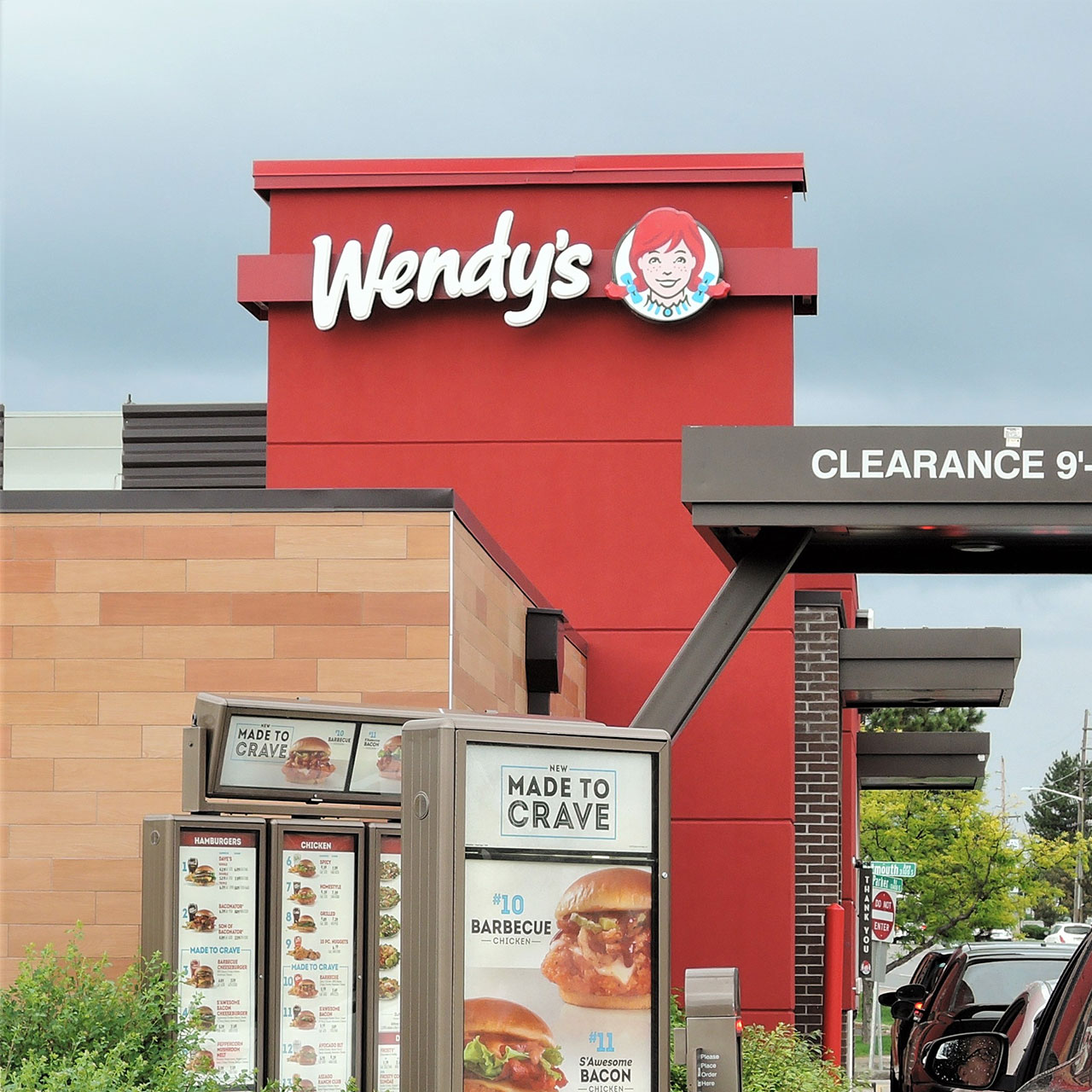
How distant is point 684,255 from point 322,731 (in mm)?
10472

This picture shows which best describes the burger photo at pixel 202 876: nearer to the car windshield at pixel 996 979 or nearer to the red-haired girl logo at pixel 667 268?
the car windshield at pixel 996 979

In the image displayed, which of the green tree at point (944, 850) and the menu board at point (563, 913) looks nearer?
the menu board at point (563, 913)

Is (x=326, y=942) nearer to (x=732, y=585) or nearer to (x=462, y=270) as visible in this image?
(x=732, y=585)

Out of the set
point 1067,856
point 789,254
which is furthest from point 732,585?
point 1067,856

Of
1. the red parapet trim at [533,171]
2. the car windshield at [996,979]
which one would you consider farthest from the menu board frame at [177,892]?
the red parapet trim at [533,171]

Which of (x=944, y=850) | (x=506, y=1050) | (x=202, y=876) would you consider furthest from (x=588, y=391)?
(x=944, y=850)

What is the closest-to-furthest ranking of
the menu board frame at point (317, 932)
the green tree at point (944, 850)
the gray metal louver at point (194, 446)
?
the menu board frame at point (317, 932) → the gray metal louver at point (194, 446) → the green tree at point (944, 850)

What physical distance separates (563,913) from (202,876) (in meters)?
3.76

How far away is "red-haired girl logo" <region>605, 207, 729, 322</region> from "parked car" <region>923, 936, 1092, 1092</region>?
46.2 feet

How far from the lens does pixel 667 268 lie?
63.1 feet

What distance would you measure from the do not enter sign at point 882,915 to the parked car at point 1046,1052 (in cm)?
2508

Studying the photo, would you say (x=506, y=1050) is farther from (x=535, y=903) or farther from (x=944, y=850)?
(x=944, y=850)

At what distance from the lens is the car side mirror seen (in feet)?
15.4

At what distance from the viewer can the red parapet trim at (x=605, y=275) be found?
19.1 meters
